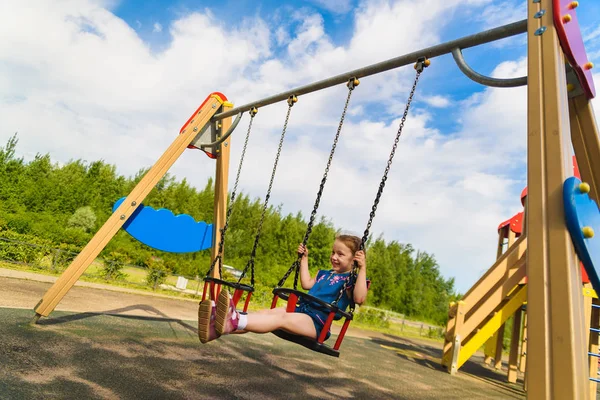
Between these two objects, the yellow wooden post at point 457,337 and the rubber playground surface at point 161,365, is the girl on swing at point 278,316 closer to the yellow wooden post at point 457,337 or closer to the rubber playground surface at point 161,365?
the rubber playground surface at point 161,365

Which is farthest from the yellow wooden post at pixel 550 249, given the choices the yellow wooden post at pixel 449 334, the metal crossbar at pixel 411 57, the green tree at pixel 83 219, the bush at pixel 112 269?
the green tree at pixel 83 219

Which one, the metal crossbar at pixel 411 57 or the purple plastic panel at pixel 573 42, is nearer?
the purple plastic panel at pixel 573 42

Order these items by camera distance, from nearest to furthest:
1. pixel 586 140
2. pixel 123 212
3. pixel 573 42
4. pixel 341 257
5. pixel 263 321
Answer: pixel 573 42, pixel 586 140, pixel 263 321, pixel 341 257, pixel 123 212

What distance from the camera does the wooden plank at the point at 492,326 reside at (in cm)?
670

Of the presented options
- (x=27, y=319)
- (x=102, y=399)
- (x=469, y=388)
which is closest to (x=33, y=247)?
(x=27, y=319)

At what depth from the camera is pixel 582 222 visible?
5.11 ft

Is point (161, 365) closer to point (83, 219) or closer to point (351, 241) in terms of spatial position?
point (351, 241)

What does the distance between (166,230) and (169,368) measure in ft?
5.90

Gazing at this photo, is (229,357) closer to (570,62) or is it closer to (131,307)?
(131,307)

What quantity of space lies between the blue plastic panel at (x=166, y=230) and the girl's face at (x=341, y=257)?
2.36m

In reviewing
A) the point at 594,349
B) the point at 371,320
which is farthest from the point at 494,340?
the point at 371,320

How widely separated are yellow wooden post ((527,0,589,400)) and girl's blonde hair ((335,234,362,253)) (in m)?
1.59

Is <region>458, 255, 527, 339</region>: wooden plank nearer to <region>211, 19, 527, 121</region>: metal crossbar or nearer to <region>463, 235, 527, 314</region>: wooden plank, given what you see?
<region>463, 235, 527, 314</region>: wooden plank

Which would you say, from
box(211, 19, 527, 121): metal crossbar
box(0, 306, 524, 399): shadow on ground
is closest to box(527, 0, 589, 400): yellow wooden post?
box(211, 19, 527, 121): metal crossbar
